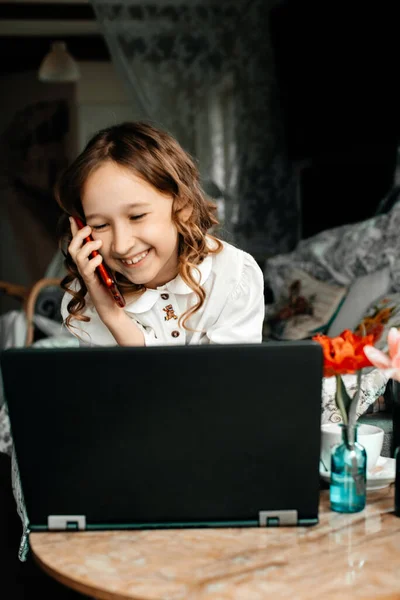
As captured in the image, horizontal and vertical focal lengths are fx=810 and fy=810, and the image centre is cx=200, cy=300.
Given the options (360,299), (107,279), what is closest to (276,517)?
(107,279)

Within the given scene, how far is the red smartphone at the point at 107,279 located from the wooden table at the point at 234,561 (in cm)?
48

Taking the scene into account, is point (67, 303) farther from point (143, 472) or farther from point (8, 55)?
point (8, 55)

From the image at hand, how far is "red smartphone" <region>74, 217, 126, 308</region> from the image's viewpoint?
54.7 inches

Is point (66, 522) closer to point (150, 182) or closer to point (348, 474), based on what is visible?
point (348, 474)

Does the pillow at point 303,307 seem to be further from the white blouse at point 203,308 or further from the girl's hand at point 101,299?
the girl's hand at point 101,299

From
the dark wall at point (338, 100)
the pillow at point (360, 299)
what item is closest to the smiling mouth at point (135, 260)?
the pillow at point (360, 299)

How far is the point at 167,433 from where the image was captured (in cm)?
100

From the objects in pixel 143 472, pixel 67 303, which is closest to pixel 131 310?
pixel 67 303

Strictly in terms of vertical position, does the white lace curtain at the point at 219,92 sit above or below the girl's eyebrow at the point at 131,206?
above

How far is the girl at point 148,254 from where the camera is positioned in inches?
53.7

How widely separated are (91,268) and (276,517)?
55cm

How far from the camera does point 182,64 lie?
16.4 feet

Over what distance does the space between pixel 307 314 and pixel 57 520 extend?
2.46m

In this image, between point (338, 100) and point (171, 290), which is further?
point (338, 100)
